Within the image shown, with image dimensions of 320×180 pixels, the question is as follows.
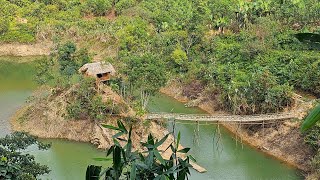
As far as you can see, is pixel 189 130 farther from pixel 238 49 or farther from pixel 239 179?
pixel 238 49

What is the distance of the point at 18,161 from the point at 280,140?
9328mm

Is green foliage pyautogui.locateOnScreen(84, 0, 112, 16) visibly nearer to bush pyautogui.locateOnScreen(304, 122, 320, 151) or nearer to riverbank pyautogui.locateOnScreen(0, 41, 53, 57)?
riverbank pyautogui.locateOnScreen(0, 41, 53, 57)

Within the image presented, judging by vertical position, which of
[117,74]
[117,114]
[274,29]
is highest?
[274,29]

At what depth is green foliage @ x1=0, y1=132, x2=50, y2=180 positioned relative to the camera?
556cm

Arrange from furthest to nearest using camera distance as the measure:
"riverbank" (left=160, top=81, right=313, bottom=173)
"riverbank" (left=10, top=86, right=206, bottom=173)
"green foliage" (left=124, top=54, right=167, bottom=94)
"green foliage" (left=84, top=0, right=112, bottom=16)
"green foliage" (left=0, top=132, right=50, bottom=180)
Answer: "green foliage" (left=84, top=0, right=112, bottom=16) → "green foliage" (left=124, top=54, right=167, bottom=94) → "riverbank" (left=10, top=86, right=206, bottom=173) → "riverbank" (left=160, top=81, right=313, bottom=173) → "green foliage" (left=0, top=132, right=50, bottom=180)

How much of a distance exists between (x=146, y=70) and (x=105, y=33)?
1087 centimetres

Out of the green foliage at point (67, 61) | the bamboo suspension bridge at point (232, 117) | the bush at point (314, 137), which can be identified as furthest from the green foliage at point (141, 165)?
the green foliage at point (67, 61)

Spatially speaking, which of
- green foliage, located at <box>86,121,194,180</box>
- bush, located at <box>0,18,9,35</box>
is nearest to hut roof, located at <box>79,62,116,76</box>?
bush, located at <box>0,18,9,35</box>

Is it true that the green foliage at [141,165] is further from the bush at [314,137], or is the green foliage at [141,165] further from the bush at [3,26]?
the bush at [3,26]

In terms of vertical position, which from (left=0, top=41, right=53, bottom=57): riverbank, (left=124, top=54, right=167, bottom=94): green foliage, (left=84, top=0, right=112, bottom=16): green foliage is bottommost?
(left=124, top=54, right=167, bottom=94): green foliage

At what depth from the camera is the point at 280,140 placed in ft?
48.3

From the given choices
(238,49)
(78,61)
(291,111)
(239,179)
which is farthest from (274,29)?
(239,179)

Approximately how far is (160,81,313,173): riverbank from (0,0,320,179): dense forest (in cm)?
57

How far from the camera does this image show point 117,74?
16.3 metres
